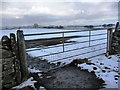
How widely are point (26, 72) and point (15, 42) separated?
903 millimetres

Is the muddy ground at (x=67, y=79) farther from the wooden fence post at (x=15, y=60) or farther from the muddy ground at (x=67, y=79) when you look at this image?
the wooden fence post at (x=15, y=60)

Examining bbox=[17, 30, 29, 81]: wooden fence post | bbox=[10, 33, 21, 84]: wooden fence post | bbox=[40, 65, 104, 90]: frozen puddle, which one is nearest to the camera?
bbox=[40, 65, 104, 90]: frozen puddle

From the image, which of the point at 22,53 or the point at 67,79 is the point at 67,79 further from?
the point at 22,53

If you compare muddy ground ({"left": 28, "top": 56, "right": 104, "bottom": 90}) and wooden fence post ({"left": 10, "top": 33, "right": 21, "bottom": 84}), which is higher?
wooden fence post ({"left": 10, "top": 33, "right": 21, "bottom": 84})

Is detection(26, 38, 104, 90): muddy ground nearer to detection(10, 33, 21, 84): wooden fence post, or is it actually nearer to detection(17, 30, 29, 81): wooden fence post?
detection(17, 30, 29, 81): wooden fence post

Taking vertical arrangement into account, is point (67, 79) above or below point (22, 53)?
→ below

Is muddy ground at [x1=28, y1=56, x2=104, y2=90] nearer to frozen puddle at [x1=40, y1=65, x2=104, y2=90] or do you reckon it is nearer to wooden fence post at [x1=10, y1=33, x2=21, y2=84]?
frozen puddle at [x1=40, y1=65, x2=104, y2=90]

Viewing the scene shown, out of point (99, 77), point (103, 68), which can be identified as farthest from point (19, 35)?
point (103, 68)

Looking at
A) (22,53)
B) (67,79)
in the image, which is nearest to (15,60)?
(22,53)

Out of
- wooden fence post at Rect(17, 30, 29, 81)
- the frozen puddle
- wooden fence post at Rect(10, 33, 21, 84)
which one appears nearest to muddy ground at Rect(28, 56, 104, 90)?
the frozen puddle

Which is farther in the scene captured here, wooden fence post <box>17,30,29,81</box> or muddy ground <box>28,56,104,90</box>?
wooden fence post <box>17,30,29,81</box>

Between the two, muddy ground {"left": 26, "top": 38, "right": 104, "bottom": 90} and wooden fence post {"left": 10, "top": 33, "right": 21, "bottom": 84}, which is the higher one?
wooden fence post {"left": 10, "top": 33, "right": 21, "bottom": 84}

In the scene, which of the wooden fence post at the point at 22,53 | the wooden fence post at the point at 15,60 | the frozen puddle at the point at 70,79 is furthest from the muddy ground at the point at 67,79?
the wooden fence post at the point at 15,60

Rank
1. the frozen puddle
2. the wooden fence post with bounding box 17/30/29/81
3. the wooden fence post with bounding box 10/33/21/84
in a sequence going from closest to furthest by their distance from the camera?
1. the frozen puddle
2. the wooden fence post with bounding box 10/33/21/84
3. the wooden fence post with bounding box 17/30/29/81
